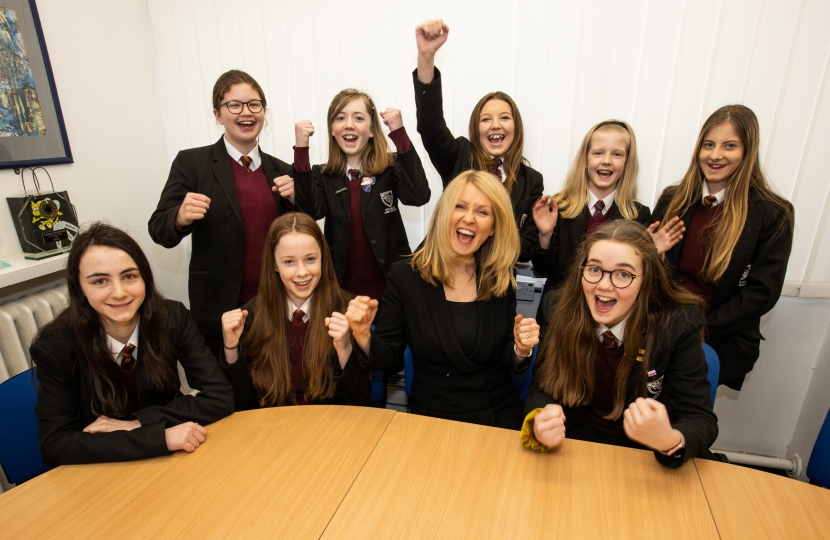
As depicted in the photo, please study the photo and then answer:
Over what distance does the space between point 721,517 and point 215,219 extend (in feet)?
7.70

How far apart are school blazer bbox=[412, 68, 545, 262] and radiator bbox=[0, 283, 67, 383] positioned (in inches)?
79.4

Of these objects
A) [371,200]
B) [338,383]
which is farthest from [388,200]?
[338,383]

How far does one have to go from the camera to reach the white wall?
2334mm

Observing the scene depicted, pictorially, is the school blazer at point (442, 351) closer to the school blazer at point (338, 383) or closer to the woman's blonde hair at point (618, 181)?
the school blazer at point (338, 383)

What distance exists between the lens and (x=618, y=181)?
7.62ft

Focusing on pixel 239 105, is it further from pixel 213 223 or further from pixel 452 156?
pixel 452 156

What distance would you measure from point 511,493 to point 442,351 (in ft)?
2.32

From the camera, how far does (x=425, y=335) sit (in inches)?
74.2

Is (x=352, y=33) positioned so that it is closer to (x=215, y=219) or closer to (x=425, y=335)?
(x=215, y=219)

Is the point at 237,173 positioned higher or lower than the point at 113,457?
higher

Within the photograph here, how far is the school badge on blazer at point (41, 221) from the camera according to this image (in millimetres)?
2322

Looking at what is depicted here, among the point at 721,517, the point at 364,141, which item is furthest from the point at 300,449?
the point at 364,141

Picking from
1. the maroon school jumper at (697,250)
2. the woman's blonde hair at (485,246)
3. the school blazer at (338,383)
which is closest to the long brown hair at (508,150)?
the woman's blonde hair at (485,246)

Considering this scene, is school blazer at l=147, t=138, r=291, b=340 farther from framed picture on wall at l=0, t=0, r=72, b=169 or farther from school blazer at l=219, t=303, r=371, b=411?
framed picture on wall at l=0, t=0, r=72, b=169
